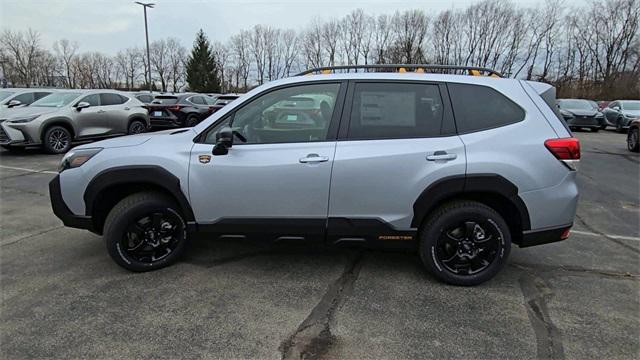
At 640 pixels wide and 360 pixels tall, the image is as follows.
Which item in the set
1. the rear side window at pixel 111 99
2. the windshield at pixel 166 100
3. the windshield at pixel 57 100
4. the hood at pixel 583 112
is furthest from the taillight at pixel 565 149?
the hood at pixel 583 112

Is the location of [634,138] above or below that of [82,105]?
below

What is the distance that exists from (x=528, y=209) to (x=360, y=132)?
150 cm

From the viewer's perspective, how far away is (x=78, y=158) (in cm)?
361

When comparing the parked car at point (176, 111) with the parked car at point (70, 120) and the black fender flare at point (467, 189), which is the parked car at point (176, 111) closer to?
the parked car at point (70, 120)

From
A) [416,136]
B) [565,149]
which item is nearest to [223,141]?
[416,136]

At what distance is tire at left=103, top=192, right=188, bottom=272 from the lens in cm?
351

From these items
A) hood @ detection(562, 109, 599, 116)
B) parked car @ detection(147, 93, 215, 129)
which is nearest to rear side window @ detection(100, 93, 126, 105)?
parked car @ detection(147, 93, 215, 129)

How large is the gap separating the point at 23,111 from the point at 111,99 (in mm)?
2331

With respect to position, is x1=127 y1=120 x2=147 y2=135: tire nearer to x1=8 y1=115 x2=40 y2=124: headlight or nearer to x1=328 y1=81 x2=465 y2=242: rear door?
x1=8 y1=115 x2=40 y2=124: headlight

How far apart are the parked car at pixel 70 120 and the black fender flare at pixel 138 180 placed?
8.60m

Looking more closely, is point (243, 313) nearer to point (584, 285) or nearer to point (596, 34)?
point (584, 285)

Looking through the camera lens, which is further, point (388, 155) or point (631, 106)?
point (631, 106)

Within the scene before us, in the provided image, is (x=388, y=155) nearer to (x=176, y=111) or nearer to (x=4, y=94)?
Answer: (x=176, y=111)

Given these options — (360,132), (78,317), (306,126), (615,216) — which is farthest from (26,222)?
(615,216)
